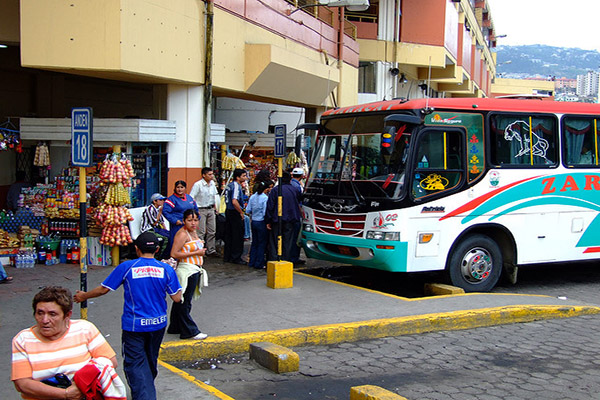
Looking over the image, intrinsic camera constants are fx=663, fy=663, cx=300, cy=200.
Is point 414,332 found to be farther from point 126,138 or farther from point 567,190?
point 126,138

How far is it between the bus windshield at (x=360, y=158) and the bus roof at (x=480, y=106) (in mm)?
186

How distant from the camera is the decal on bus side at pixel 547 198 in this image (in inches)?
412

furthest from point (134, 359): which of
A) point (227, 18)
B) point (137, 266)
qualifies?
point (227, 18)

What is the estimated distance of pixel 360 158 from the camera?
10.4m

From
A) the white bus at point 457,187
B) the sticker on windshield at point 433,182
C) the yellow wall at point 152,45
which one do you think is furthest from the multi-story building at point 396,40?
the sticker on windshield at point 433,182

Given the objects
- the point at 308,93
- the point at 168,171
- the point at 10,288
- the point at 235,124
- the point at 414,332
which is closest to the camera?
the point at 414,332

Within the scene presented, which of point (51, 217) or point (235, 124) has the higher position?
point (235, 124)

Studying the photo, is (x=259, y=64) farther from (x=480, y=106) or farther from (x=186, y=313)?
(x=186, y=313)

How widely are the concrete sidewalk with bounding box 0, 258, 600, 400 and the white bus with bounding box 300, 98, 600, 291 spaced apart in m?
0.83

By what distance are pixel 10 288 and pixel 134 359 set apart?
5.39 m

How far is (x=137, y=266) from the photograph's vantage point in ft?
17.7

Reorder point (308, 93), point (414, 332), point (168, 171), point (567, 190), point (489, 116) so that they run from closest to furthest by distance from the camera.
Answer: point (414, 332)
point (489, 116)
point (567, 190)
point (168, 171)
point (308, 93)

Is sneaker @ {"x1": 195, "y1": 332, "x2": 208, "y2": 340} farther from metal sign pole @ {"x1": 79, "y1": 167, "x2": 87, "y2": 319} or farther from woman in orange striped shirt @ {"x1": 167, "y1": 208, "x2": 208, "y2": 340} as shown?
metal sign pole @ {"x1": 79, "y1": 167, "x2": 87, "y2": 319}

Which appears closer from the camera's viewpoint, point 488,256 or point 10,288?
point 10,288
